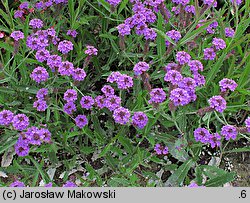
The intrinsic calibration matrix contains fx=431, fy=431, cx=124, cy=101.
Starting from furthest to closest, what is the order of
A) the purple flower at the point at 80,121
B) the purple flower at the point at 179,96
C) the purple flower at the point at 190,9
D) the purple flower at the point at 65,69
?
the purple flower at the point at 190,9, the purple flower at the point at 80,121, the purple flower at the point at 65,69, the purple flower at the point at 179,96

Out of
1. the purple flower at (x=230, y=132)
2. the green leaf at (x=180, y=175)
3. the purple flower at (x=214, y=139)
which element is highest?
the purple flower at (x=230, y=132)

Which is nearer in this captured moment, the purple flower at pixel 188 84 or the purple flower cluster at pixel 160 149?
the purple flower at pixel 188 84

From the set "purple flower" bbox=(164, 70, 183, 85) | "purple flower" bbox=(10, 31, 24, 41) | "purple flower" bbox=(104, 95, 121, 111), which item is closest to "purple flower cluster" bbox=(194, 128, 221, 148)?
"purple flower" bbox=(164, 70, 183, 85)

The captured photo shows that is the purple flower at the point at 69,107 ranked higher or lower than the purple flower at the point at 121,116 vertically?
lower

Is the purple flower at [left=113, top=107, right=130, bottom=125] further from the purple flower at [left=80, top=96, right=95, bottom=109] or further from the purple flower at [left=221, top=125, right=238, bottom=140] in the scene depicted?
the purple flower at [left=221, top=125, right=238, bottom=140]

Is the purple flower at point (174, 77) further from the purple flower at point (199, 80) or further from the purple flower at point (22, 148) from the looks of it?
the purple flower at point (22, 148)

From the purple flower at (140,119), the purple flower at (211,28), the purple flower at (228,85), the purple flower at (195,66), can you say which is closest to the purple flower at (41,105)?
the purple flower at (140,119)

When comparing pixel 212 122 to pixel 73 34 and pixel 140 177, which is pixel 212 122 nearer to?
pixel 140 177

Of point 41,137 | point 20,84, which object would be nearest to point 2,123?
point 41,137

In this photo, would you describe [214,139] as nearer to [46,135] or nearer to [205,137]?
[205,137]
